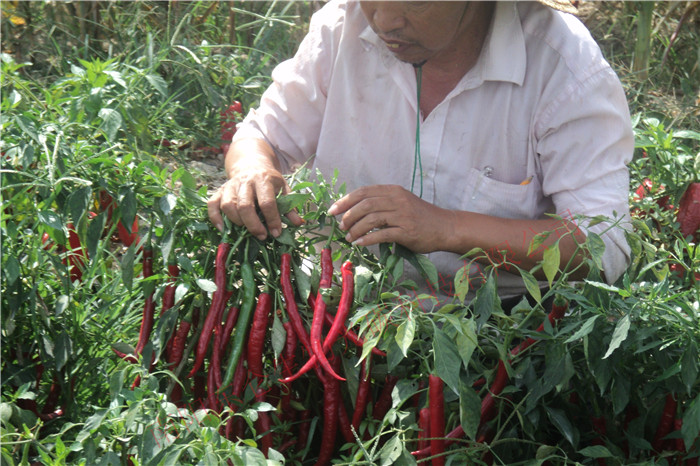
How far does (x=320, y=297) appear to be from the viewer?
5.02ft

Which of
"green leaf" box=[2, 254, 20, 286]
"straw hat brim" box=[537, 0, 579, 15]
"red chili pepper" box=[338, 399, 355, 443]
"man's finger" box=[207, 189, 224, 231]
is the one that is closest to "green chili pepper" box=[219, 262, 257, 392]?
"man's finger" box=[207, 189, 224, 231]

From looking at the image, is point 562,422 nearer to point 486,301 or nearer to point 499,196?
point 486,301

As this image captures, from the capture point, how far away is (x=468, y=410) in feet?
4.60

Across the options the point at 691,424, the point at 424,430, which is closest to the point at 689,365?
the point at 691,424

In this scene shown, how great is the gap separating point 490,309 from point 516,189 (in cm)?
64

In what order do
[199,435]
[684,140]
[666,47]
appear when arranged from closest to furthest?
[199,435], [684,140], [666,47]

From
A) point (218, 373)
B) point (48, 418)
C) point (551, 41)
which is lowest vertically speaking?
point (48, 418)

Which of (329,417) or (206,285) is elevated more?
(206,285)

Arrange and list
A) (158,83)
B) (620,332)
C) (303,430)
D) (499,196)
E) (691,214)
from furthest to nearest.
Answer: (158,83) → (691,214) → (499,196) → (303,430) → (620,332)

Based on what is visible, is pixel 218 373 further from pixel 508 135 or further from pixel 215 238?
pixel 508 135

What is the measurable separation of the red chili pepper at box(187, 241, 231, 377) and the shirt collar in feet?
2.48

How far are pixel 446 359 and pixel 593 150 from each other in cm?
77

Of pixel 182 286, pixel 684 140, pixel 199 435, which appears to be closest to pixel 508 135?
pixel 182 286

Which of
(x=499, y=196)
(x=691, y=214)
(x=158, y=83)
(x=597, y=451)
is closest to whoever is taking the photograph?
(x=597, y=451)
